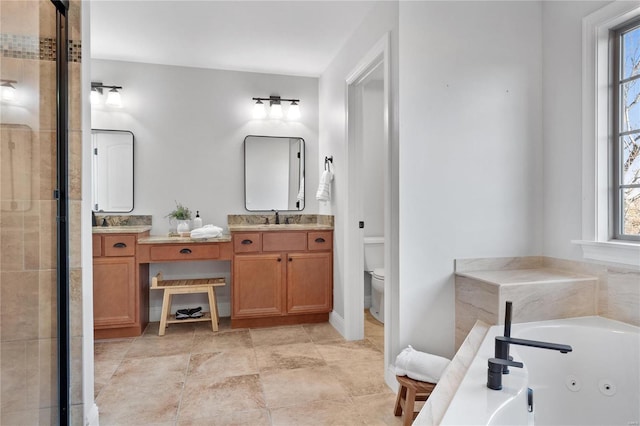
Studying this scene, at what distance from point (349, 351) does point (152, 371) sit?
141 centimetres

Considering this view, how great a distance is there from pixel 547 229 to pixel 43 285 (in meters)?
2.76

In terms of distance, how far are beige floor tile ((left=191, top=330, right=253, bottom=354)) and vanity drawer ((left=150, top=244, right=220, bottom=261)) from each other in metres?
0.68

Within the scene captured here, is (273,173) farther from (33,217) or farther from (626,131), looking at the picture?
(626,131)

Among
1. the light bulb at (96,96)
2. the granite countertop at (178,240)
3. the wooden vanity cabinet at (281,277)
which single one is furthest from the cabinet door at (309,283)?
the light bulb at (96,96)

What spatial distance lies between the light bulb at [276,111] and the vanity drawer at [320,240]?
1335mm

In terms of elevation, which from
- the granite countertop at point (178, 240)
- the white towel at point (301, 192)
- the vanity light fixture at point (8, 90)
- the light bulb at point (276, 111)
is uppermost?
the light bulb at point (276, 111)

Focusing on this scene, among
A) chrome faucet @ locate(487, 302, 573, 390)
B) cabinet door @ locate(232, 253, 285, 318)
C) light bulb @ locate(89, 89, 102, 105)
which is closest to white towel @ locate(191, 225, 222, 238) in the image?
cabinet door @ locate(232, 253, 285, 318)

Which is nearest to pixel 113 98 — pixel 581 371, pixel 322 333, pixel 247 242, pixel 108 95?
pixel 108 95

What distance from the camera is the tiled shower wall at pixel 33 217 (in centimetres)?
128

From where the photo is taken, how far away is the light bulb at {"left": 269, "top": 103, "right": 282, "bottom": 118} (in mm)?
3846

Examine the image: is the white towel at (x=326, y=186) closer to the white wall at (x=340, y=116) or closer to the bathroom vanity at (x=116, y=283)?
the white wall at (x=340, y=116)

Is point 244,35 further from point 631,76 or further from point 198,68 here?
point 631,76

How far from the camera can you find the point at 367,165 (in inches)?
163

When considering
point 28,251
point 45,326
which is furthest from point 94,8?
point 45,326
